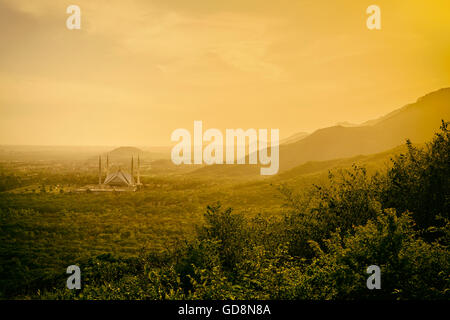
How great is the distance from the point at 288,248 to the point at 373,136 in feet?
593

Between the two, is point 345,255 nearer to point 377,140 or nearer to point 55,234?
point 55,234

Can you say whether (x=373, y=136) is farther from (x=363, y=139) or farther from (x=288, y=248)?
(x=288, y=248)

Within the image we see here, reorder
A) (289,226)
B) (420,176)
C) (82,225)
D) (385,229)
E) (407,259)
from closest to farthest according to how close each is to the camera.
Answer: (407,259), (385,229), (420,176), (289,226), (82,225)

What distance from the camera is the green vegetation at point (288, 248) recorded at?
942cm

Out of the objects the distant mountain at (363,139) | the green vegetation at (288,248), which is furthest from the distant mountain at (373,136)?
the green vegetation at (288,248)

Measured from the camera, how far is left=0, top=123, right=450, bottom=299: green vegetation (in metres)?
9.42

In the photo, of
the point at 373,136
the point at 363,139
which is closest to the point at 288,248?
the point at 363,139

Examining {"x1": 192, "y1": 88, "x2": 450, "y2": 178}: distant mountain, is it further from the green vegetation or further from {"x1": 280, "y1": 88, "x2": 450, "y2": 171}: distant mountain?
the green vegetation

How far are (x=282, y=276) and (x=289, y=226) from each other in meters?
8.05

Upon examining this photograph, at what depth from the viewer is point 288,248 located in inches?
639

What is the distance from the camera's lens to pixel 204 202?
6034 centimetres

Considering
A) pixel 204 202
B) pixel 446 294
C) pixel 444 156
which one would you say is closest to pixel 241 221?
pixel 446 294

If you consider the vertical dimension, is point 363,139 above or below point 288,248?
above

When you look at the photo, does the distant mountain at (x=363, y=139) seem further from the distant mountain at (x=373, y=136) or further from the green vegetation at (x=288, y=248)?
the green vegetation at (x=288, y=248)
